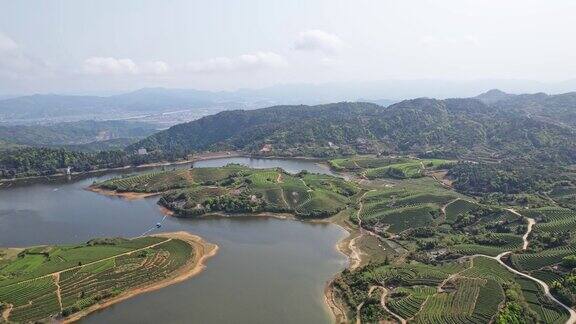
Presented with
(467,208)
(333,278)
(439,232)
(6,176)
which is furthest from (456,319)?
(6,176)

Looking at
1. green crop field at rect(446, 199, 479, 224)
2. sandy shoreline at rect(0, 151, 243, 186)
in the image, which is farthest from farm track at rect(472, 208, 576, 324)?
sandy shoreline at rect(0, 151, 243, 186)

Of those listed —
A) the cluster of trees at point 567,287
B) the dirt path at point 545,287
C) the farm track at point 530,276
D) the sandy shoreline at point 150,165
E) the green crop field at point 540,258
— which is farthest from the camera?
the sandy shoreline at point 150,165

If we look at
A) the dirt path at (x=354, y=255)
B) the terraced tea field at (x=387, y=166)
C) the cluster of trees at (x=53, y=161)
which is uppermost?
the cluster of trees at (x=53, y=161)

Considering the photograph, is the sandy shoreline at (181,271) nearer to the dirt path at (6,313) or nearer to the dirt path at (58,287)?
the dirt path at (58,287)

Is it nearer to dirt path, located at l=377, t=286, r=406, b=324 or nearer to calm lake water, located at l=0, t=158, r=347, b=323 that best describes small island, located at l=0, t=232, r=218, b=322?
calm lake water, located at l=0, t=158, r=347, b=323

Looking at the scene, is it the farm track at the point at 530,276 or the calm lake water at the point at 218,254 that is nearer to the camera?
the farm track at the point at 530,276

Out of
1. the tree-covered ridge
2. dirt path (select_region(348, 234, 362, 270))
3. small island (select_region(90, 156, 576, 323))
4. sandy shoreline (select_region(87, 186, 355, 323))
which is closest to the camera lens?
small island (select_region(90, 156, 576, 323))

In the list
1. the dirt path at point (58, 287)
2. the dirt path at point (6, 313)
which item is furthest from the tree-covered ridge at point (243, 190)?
the dirt path at point (6, 313)
